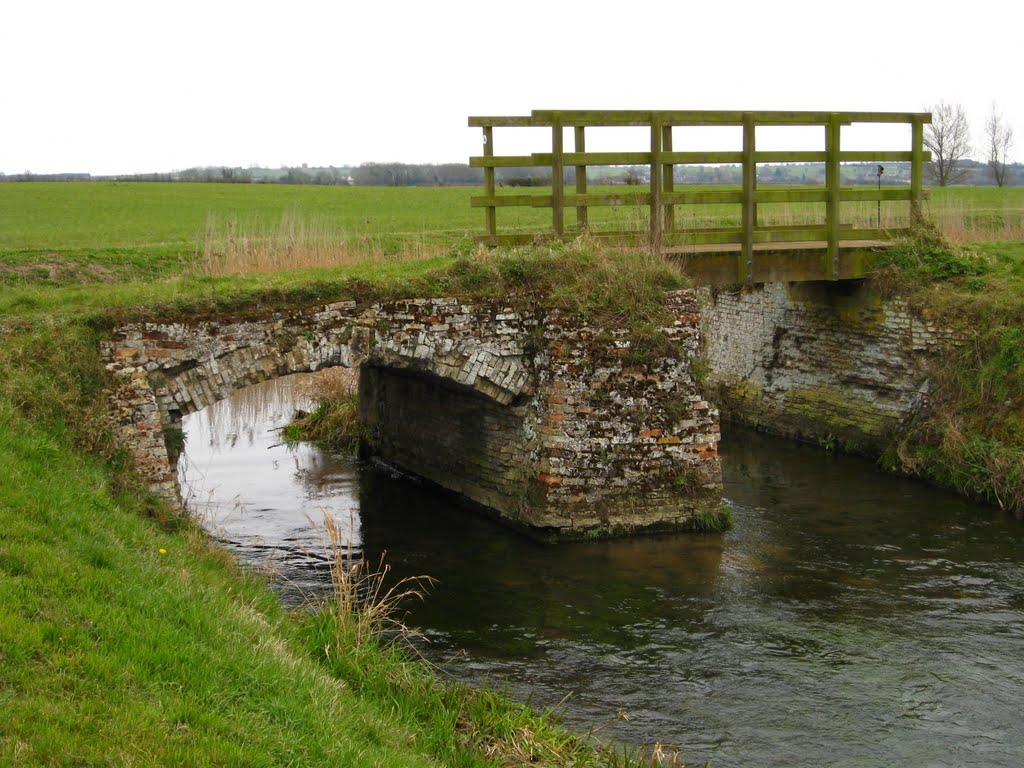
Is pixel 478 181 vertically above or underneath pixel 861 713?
above

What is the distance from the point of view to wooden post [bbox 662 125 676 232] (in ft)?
44.8

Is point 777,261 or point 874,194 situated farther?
point 874,194

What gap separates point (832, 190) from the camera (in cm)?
1521

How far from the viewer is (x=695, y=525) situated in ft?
41.0

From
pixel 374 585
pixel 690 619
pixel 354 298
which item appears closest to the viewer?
pixel 690 619

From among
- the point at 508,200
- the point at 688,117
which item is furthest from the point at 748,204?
the point at 508,200

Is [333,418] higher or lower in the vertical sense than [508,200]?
lower

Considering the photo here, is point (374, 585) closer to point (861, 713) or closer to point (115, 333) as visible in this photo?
point (115, 333)

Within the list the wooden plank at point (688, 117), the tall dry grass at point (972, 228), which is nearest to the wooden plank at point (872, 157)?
the wooden plank at point (688, 117)

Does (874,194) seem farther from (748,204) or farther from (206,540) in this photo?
(206,540)

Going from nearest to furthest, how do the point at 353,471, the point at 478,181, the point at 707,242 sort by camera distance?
the point at 707,242
the point at 353,471
the point at 478,181

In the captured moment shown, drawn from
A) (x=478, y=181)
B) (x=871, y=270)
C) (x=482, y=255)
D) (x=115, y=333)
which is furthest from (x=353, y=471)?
(x=478, y=181)

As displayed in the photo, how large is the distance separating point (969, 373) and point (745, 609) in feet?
21.5

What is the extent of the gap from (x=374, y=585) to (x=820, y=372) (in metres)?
9.34
